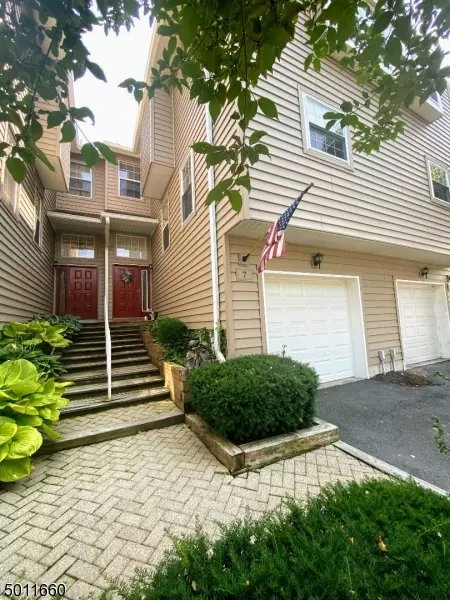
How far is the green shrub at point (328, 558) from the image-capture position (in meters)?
1.24

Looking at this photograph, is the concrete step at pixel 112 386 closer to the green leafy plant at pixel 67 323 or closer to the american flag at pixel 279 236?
the green leafy plant at pixel 67 323

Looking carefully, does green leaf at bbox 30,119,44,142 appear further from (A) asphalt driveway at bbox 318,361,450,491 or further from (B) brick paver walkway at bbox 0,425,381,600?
(A) asphalt driveway at bbox 318,361,450,491

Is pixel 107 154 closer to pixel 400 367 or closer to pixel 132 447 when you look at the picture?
pixel 132 447

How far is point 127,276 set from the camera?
9.56 m

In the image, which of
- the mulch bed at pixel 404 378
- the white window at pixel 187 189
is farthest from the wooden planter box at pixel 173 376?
the mulch bed at pixel 404 378

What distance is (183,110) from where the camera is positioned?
22.3ft

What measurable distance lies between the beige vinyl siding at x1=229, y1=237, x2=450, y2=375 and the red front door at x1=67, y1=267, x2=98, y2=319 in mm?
6496

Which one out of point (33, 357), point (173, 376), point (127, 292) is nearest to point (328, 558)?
point (173, 376)

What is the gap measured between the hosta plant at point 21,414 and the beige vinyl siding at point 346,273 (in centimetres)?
255

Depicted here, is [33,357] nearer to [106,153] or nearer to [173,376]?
[173,376]

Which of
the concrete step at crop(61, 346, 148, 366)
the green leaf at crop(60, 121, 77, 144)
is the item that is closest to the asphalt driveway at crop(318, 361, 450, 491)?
the green leaf at crop(60, 121, 77, 144)

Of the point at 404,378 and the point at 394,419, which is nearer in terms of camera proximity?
the point at 394,419

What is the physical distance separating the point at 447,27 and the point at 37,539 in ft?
Result: 14.8

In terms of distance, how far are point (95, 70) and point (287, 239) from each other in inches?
165
